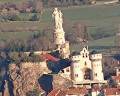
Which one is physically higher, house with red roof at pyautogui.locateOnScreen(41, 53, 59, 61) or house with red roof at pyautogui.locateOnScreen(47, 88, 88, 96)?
house with red roof at pyautogui.locateOnScreen(41, 53, 59, 61)

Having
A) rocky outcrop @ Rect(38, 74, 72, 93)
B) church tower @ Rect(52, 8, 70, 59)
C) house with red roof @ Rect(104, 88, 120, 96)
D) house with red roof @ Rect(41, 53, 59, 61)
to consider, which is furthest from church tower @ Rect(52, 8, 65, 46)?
house with red roof @ Rect(104, 88, 120, 96)

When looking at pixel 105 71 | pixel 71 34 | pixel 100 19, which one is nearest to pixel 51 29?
pixel 71 34

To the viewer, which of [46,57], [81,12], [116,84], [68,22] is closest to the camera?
A: [116,84]

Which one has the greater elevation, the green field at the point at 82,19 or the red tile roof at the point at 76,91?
the green field at the point at 82,19

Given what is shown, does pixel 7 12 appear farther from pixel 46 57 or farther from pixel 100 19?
pixel 46 57

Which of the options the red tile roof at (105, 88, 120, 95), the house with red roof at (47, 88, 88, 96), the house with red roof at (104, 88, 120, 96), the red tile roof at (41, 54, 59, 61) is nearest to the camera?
Answer: the house with red roof at (104, 88, 120, 96)

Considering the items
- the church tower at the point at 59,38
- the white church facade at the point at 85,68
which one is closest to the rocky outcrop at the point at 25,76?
the white church facade at the point at 85,68

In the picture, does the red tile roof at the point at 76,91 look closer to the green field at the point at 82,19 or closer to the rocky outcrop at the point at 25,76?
the rocky outcrop at the point at 25,76

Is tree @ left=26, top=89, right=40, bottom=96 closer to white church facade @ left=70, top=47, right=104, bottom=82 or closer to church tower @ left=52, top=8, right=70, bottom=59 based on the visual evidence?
white church facade @ left=70, top=47, right=104, bottom=82

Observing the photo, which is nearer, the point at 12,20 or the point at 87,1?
the point at 12,20
